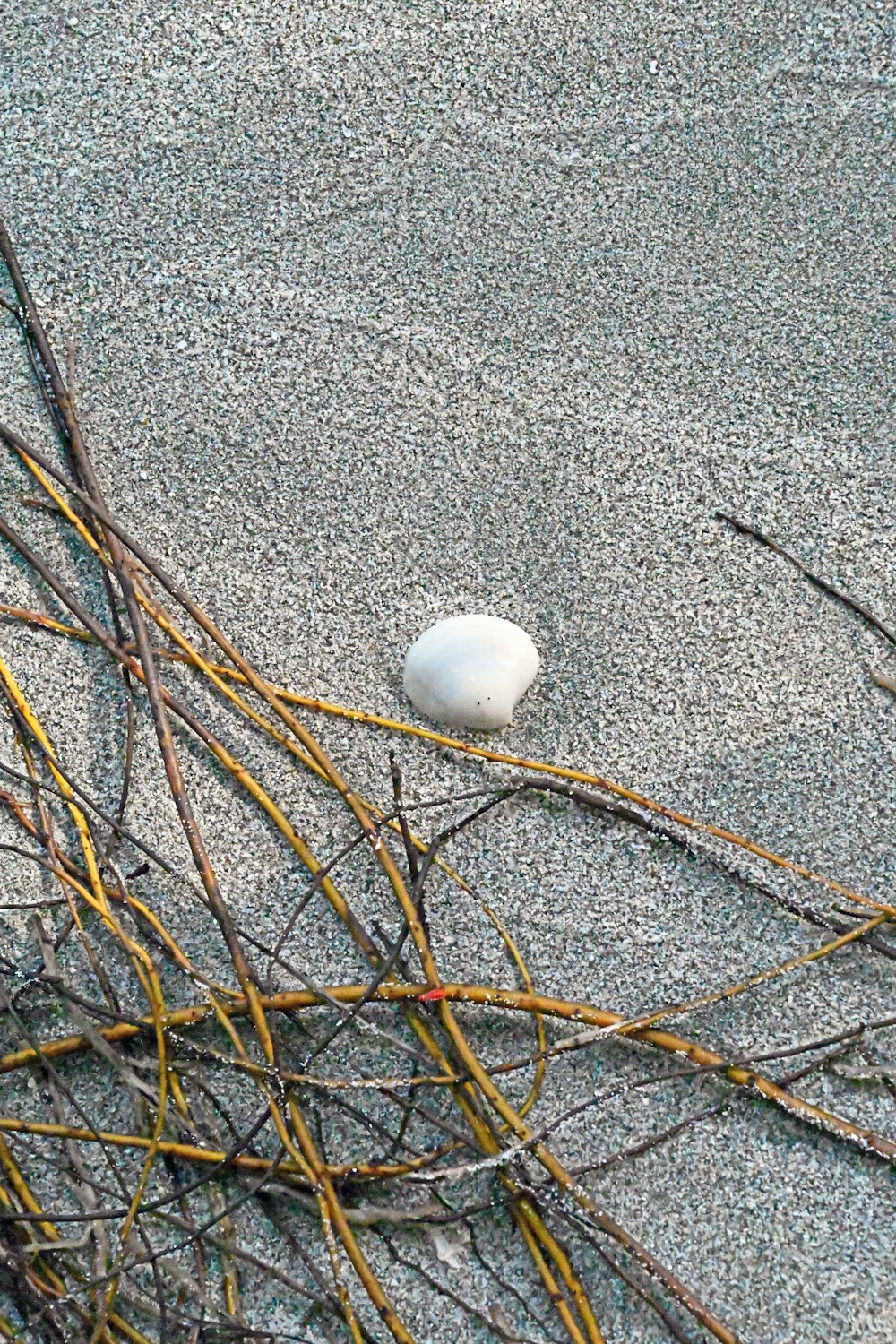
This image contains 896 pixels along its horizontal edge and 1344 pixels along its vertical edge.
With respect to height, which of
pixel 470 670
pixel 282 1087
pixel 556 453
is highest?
pixel 556 453

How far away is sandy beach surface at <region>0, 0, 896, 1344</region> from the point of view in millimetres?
1221

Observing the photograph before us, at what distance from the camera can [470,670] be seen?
126 centimetres

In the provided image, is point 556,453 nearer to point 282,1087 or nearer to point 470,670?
point 470,670

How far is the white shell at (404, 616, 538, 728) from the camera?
4.15 feet

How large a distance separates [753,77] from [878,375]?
0.43 m

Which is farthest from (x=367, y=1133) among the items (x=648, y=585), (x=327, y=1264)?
(x=648, y=585)

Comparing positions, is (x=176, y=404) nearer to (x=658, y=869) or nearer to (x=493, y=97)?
(x=493, y=97)

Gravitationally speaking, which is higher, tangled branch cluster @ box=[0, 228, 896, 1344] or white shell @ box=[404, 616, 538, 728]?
white shell @ box=[404, 616, 538, 728]

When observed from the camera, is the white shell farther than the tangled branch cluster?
Yes

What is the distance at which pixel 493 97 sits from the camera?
1.48 meters

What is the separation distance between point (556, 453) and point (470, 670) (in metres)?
0.30

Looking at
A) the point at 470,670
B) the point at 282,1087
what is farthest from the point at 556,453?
the point at 282,1087

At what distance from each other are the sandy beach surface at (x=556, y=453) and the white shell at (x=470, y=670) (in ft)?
0.14

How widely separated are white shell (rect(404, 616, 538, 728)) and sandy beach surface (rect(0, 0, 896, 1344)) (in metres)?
0.04
